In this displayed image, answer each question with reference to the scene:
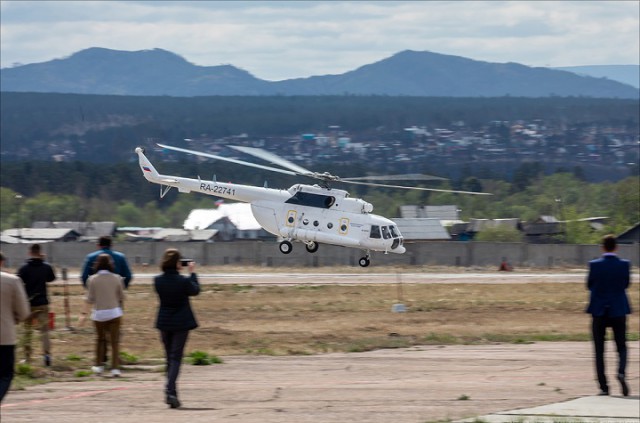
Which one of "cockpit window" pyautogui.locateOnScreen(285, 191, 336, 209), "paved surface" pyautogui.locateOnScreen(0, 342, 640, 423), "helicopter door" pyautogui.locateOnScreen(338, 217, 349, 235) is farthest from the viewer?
"helicopter door" pyautogui.locateOnScreen(338, 217, 349, 235)

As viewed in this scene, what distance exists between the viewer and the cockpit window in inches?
1446

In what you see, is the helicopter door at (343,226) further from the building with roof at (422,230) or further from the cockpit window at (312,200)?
the building with roof at (422,230)

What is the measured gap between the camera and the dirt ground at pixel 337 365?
12.6m

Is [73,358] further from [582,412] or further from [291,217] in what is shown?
[291,217]

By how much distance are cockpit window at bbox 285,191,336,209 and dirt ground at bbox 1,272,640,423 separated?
3873 millimetres

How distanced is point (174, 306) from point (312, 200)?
24.4m

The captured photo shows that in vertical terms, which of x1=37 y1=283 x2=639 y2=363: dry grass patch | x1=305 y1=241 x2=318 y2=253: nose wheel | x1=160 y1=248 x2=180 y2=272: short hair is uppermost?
x1=160 y1=248 x2=180 y2=272: short hair

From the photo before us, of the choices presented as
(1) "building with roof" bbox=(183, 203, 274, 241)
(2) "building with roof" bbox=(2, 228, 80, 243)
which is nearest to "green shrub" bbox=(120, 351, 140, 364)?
(2) "building with roof" bbox=(2, 228, 80, 243)

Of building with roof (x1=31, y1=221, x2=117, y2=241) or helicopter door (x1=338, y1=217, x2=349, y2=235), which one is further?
building with roof (x1=31, y1=221, x2=117, y2=241)

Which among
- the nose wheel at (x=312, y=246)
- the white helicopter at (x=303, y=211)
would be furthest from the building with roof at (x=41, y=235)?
the nose wheel at (x=312, y=246)

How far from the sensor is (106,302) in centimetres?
1484

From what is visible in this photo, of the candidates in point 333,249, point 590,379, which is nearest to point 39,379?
point 590,379

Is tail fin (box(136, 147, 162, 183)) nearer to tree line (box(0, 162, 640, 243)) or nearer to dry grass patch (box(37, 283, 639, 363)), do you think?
dry grass patch (box(37, 283, 639, 363))

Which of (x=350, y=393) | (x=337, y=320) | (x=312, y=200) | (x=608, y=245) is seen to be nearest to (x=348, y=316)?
(x=337, y=320)
